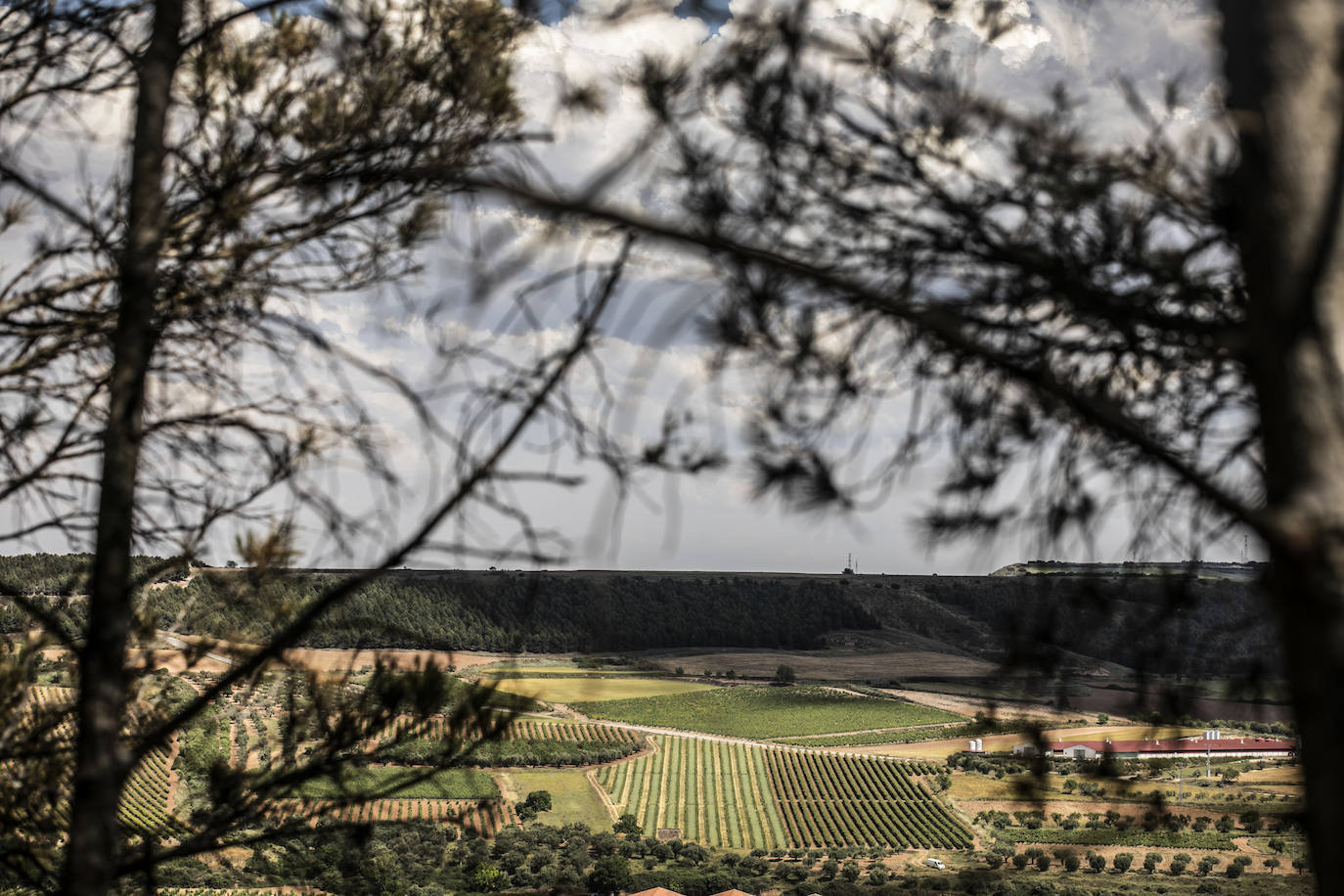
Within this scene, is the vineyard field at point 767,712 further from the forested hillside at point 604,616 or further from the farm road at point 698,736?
the forested hillside at point 604,616

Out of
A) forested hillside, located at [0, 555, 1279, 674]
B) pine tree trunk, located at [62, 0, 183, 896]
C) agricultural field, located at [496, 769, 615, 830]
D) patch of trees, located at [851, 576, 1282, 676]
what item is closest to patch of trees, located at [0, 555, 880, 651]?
forested hillside, located at [0, 555, 1279, 674]

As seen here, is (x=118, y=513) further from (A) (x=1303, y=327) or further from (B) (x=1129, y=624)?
(B) (x=1129, y=624)

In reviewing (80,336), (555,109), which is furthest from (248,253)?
(555,109)

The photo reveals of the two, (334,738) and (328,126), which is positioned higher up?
(328,126)

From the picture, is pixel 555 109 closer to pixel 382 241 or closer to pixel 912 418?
pixel 382 241

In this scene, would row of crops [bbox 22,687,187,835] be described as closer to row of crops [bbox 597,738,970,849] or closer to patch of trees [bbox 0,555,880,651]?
patch of trees [bbox 0,555,880,651]

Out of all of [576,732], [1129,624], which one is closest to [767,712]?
[576,732]
